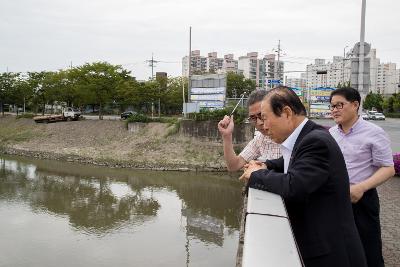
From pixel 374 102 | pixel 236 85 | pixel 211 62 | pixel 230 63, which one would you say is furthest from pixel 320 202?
pixel 211 62

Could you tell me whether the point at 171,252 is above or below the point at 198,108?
below

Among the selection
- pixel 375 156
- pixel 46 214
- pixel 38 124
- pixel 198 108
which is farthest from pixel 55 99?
pixel 375 156

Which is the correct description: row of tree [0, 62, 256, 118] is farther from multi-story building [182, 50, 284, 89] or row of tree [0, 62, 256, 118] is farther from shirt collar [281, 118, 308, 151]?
shirt collar [281, 118, 308, 151]

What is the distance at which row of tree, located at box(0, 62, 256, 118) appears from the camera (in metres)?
29.7

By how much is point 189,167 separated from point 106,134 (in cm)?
820

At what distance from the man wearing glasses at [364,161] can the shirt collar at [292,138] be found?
2.85 ft

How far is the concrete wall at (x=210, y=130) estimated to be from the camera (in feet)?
70.2

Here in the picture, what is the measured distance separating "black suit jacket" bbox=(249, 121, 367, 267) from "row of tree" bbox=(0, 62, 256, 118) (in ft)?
92.7

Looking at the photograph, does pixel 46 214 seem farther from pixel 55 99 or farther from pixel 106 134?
pixel 55 99

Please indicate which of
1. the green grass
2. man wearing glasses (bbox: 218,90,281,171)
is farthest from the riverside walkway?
the green grass

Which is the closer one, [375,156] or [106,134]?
[375,156]

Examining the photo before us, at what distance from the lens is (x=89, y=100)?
30.7 metres

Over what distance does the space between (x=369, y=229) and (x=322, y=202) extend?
1.16 meters

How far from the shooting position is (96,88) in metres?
29.4
